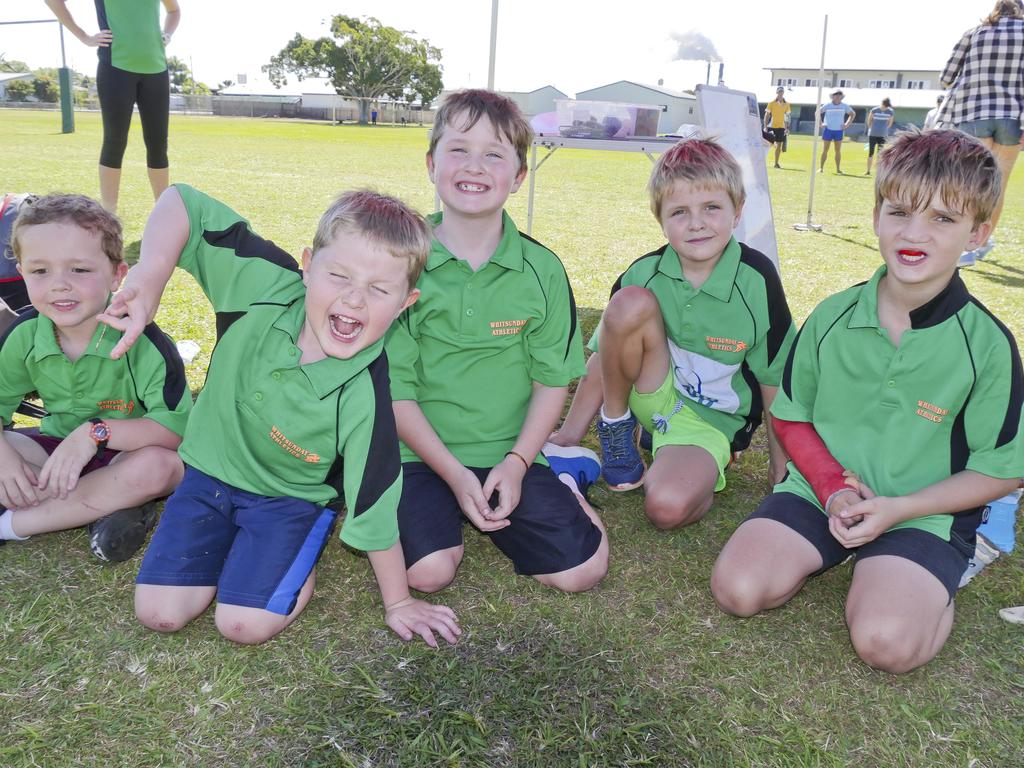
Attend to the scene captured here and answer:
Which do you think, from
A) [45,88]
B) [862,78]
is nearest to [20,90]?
[45,88]

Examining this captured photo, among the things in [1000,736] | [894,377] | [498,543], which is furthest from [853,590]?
[498,543]

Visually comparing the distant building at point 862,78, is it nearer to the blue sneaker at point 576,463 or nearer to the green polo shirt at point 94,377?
the blue sneaker at point 576,463

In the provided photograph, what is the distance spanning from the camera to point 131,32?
500cm

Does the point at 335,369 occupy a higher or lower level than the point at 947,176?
lower

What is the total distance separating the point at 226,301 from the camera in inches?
91.4

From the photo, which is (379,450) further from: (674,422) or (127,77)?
(127,77)

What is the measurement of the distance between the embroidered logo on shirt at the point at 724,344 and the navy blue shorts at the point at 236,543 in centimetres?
144

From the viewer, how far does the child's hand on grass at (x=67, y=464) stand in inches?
90.7

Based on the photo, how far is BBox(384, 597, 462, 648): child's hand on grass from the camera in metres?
2.08

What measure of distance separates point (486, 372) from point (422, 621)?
0.83 m

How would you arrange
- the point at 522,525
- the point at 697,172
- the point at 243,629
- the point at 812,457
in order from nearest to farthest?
the point at 243,629
the point at 812,457
the point at 522,525
the point at 697,172

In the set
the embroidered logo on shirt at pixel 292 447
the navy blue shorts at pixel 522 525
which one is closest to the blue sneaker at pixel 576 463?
the navy blue shorts at pixel 522 525

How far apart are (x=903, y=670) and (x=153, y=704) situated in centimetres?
181

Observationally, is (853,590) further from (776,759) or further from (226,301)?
(226,301)
